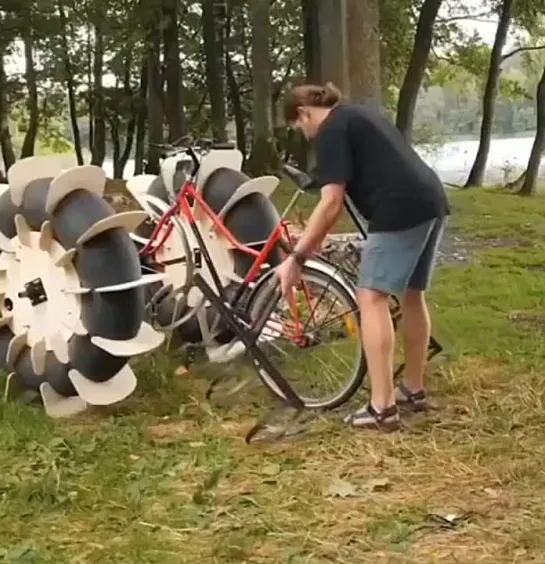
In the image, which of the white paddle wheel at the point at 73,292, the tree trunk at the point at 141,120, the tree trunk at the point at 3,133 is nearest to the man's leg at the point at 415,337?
the white paddle wheel at the point at 73,292

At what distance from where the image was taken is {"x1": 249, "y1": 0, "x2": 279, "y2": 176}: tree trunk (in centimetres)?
1644

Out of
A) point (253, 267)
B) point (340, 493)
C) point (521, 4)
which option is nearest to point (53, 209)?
point (253, 267)

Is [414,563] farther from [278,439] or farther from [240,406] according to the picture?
[240,406]

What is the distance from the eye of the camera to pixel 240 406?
17.5 ft

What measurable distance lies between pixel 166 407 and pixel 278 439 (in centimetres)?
77

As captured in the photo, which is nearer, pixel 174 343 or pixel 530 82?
pixel 174 343

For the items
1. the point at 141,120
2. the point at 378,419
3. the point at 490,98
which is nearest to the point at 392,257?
the point at 378,419

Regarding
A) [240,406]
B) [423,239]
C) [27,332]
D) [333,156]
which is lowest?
[240,406]

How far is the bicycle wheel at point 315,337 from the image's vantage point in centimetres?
513

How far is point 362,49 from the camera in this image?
11.7 metres

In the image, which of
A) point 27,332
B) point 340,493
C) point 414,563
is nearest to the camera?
point 414,563

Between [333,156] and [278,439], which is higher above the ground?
[333,156]

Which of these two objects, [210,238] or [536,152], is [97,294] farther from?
[536,152]

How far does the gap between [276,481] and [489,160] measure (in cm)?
2416
